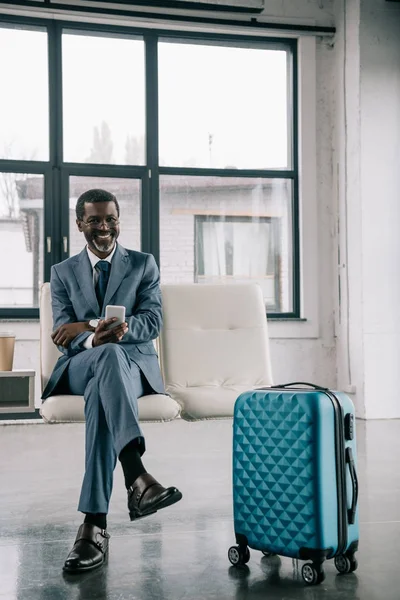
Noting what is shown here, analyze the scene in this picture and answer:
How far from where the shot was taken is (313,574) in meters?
2.00

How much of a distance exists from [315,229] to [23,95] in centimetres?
251

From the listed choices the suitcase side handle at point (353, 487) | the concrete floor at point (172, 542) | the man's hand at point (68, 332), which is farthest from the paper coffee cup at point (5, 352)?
the suitcase side handle at point (353, 487)

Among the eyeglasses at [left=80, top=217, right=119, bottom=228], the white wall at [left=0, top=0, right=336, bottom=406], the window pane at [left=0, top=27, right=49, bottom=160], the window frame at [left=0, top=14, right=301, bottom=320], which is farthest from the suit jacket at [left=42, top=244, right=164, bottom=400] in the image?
the white wall at [left=0, top=0, right=336, bottom=406]

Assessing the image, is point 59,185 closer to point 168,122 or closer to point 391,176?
point 168,122

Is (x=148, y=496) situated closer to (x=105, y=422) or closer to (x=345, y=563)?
(x=105, y=422)

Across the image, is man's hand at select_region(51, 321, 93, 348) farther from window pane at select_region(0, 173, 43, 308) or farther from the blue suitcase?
window pane at select_region(0, 173, 43, 308)

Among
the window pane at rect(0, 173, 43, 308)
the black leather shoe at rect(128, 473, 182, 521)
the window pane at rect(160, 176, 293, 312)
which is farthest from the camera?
the window pane at rect(160, 176, 293, 312)

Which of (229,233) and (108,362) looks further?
(229,233)

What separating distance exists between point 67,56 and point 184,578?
15.6ft

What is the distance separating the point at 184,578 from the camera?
6.84 ft

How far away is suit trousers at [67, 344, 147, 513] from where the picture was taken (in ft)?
7.47

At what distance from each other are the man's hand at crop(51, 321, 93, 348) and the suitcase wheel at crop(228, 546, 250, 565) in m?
0.96

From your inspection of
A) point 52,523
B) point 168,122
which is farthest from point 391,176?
point 52,523

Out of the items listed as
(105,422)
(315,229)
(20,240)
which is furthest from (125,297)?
(315,229)
